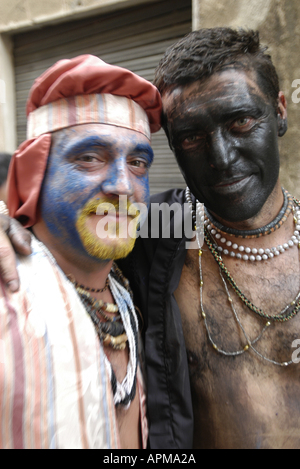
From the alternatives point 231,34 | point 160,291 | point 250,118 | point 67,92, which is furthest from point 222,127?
point 160,291

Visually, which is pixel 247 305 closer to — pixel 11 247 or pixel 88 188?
pixel 88 188

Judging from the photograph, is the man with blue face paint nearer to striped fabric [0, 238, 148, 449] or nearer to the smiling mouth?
striped fabric [0, 238, 148, 449]

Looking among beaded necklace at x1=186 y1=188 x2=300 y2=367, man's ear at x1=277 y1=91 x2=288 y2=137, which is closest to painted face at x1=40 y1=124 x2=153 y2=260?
beaded necklace at x1=186 y1=188 x2=300 y2=367

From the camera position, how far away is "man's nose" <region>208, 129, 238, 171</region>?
1291mm

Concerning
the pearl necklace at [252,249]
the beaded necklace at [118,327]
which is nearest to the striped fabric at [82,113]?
the beaded necklace at [118,327]

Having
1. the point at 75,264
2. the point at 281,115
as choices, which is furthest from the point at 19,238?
the point at 281,115

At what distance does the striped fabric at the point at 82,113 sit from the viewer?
1093mm

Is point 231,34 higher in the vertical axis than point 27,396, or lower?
higher

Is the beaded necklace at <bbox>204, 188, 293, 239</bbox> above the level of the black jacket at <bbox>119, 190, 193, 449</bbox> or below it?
above

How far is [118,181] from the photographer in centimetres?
107

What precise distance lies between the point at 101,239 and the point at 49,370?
1.48ft

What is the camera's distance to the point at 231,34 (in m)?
1.40
